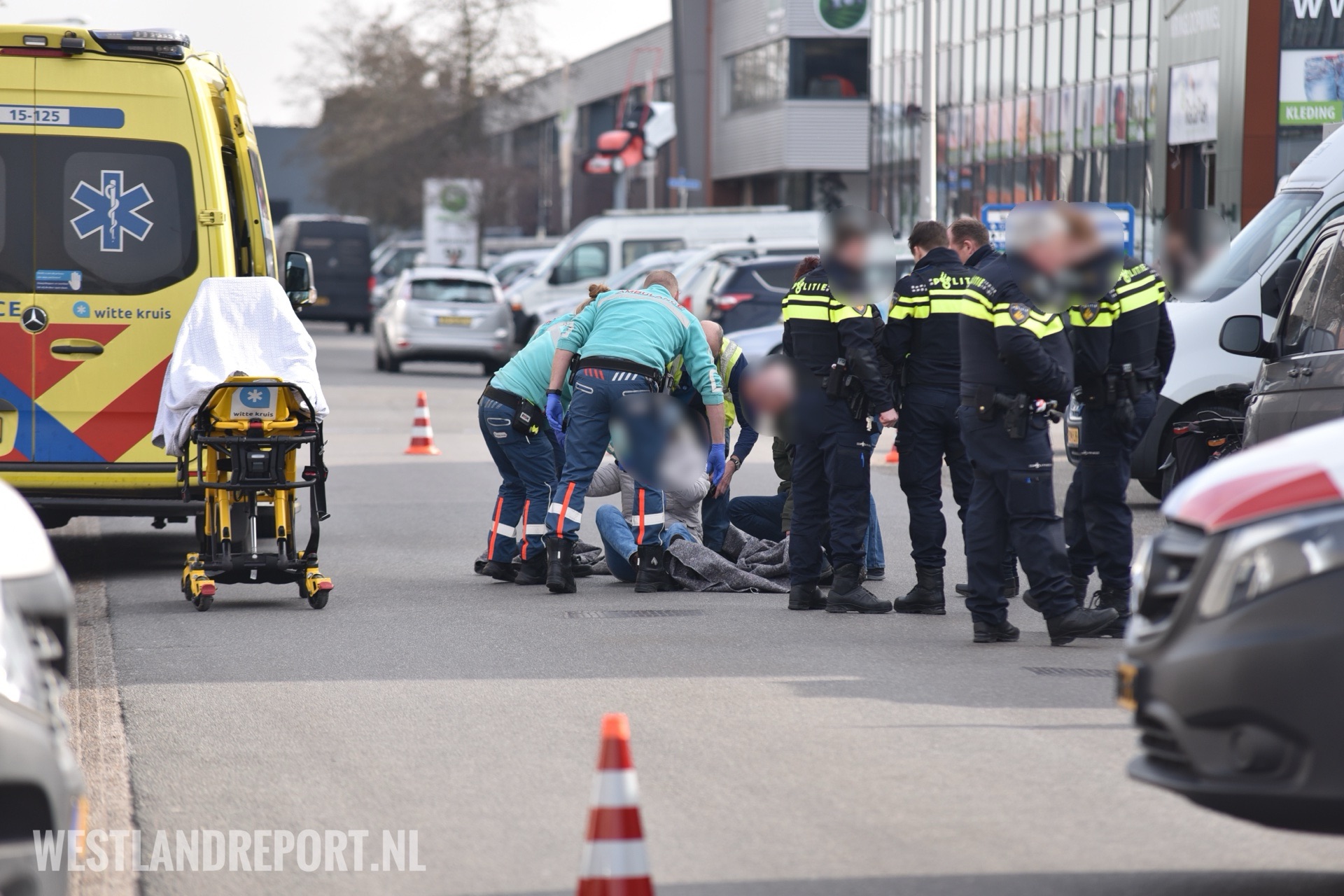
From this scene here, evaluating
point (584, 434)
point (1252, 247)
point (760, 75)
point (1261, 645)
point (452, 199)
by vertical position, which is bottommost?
point (584, 434)

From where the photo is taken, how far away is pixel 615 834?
14.2ft

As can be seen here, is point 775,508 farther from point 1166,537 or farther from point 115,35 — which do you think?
point 1166,537

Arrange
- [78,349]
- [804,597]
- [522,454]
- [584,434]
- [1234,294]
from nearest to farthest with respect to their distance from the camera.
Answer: [804,597] → [584,434] → [78,349] → [522,454] → [1234,294]

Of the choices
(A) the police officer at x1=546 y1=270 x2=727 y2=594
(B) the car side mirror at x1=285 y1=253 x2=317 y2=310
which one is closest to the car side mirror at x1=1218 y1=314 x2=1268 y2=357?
(A) the police officer at x1=546 y1=270 x2=727 y2=594

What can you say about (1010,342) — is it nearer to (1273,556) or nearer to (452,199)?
(1273,556)

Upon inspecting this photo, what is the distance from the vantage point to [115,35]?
10.3 m

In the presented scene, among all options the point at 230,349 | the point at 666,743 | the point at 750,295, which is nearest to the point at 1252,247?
the point at 230,349

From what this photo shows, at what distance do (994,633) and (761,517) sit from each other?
2881 millimetres

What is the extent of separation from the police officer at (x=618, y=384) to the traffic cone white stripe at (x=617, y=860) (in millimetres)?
5716

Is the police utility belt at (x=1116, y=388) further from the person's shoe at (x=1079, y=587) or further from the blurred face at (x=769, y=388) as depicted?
the blurred face at (x=769, y=388)

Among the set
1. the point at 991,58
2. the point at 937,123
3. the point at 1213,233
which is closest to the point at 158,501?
the point at 1213,233

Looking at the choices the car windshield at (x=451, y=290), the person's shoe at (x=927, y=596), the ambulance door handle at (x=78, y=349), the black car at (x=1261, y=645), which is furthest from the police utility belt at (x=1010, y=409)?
the car windshield at (x=451, y=290)

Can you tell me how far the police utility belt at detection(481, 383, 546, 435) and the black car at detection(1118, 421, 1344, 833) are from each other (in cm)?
630

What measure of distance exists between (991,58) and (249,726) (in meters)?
36.5
